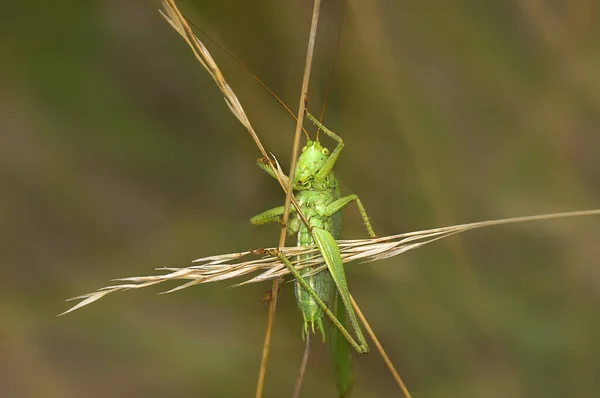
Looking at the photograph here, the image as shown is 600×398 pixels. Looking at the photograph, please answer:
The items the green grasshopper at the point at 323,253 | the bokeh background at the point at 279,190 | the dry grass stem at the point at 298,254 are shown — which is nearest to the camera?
the dry grass stem at the point at 298,254

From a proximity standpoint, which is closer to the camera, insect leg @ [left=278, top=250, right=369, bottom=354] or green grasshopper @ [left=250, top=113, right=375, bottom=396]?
insect leg @ [left=278, top=250, right=369, bottom=354]

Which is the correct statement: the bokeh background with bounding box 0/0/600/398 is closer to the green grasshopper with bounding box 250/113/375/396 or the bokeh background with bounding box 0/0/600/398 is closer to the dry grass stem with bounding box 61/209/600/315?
the green grasshopper with bounding box 250/113/375/396

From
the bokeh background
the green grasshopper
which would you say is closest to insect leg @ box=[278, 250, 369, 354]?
the green grasshopper

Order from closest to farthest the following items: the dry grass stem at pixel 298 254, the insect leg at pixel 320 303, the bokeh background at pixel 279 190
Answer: the dry grass stem at pixel 298 254 → the insect leg at pixel 320 303 → the bokeh background at pixel 279 190

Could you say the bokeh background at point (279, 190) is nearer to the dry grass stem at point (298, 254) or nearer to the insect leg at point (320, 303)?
the insect leg at point (320, 303)

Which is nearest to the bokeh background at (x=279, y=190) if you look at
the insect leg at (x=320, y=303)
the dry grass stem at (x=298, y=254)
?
the insect leg at (x=320, y=303)

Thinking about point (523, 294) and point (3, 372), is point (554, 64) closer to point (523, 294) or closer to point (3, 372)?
point (523, 294)

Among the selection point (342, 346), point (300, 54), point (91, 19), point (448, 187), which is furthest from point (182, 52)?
point (342, 346)
